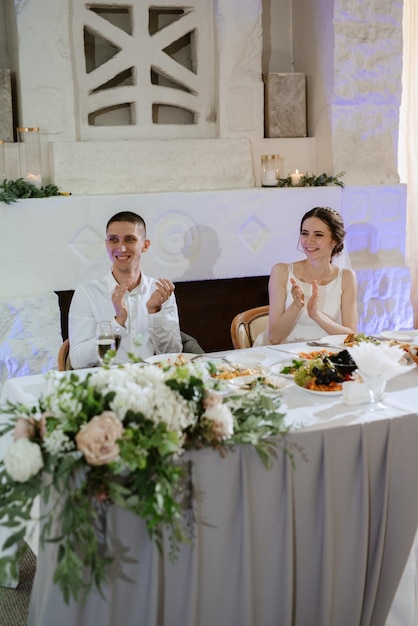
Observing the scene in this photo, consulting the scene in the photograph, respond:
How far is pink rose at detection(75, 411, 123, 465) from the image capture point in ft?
5.22

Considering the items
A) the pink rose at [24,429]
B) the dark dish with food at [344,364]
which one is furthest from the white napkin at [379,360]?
the pink rose at [24,429]

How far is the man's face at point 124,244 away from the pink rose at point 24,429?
1555mm

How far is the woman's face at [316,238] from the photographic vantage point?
3.40 m

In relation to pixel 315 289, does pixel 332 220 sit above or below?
above

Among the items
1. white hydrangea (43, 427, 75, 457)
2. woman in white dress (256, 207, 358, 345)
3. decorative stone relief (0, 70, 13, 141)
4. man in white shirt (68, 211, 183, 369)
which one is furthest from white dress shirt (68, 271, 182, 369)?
decorative stone relief (0, 70, 13, 141)

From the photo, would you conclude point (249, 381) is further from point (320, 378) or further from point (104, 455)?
point (104, 455)

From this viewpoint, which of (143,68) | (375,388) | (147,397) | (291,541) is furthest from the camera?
(143,68)

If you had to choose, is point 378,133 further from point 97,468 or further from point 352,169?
point 97,468

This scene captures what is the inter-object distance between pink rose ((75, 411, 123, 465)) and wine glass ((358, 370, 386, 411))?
32.7 inches

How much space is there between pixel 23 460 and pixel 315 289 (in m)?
1.95

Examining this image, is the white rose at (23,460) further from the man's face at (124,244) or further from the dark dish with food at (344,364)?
the man's face at (124,244)

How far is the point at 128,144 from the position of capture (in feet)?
14.6

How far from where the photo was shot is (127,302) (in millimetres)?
3064

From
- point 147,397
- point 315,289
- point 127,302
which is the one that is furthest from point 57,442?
point 315,289
